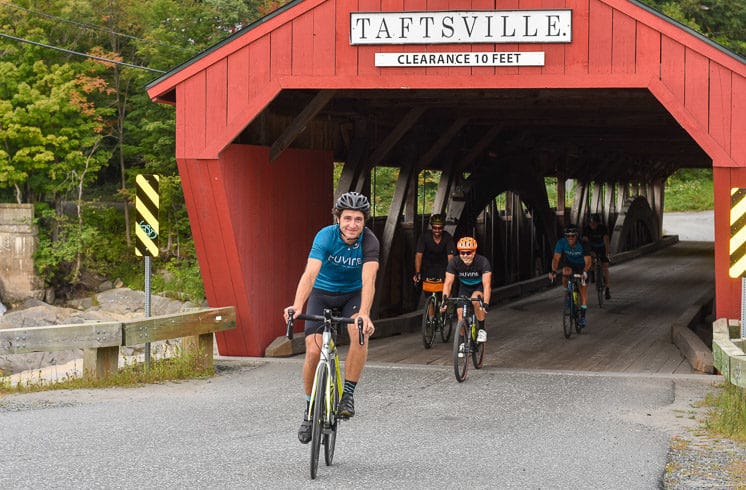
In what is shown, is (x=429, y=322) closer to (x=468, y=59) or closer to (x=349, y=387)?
(x=468, y=59)

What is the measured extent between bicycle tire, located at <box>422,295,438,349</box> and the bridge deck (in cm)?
14

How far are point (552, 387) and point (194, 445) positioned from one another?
4.74 meters

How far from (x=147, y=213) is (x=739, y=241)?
238 inches

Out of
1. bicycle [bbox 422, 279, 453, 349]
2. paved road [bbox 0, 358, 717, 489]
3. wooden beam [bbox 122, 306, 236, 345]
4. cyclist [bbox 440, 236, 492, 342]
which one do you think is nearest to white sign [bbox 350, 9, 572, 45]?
cyclist [bbox 440, 236, 492, 342]

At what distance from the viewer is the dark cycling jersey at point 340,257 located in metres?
7.50

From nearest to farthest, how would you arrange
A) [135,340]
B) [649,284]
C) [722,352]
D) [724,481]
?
[724,481]
[722,352]
[135,340]
[649,284]

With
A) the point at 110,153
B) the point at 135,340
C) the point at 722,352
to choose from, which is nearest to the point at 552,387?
the point at 722,352

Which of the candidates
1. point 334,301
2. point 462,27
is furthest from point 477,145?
point 334,301

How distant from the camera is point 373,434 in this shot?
8617mm

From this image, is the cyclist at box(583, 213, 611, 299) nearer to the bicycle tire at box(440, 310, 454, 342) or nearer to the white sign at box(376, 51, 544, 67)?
the bicycle tire at box(440, 310, 454, 342)

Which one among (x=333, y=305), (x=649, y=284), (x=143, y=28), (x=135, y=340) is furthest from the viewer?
(x=143, y=28)

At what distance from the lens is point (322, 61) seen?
13.2 metres

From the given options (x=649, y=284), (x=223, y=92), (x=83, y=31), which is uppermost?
(x=83, y=31)

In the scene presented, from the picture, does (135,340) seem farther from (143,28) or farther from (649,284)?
(143,28)
